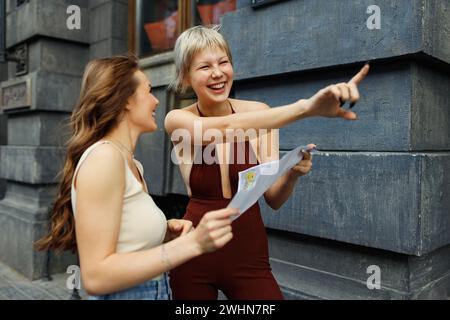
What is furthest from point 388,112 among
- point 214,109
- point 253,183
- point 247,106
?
point 253,183

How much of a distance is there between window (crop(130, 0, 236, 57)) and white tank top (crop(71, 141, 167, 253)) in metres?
3.54

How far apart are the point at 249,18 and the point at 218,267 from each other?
256cm

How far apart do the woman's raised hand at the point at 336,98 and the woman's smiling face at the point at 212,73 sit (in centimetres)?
68

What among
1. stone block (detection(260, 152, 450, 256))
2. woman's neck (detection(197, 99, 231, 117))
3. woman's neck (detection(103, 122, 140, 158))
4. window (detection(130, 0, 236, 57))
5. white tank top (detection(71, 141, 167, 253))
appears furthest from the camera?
window (detection(130, 0, 236, 57))

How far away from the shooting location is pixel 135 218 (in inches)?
66.4

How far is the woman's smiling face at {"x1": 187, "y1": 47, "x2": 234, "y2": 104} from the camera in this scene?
218 centimetres

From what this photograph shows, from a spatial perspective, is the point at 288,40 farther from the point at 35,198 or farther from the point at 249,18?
the point at 35,198

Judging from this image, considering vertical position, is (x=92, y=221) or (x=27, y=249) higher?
(x=92, y=221)

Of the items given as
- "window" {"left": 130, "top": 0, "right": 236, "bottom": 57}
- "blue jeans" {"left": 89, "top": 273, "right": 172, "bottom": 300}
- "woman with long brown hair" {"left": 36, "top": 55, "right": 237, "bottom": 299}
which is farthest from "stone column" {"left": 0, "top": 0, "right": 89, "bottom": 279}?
"blue jeans" {"left": 89, "top": 273, "right": 172, "bottom": 300}

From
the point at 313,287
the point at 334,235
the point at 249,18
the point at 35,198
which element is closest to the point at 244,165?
the point at 334,235

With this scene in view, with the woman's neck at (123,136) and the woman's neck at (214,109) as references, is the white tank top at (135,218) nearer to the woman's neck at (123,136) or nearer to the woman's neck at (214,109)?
the woman's neck at (123,136)

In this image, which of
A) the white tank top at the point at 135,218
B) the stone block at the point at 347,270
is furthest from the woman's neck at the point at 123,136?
the stone block at the point at 347,270

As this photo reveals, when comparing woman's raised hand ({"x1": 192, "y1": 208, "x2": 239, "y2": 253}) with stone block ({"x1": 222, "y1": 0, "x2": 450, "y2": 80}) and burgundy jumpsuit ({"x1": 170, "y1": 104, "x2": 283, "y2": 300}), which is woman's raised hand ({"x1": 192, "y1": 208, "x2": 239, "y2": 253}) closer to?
burgundy jumpsuit ({"x1": 170, "y1": 104, "x2": 283, "y2": 300})

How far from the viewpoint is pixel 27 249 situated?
586 cm
